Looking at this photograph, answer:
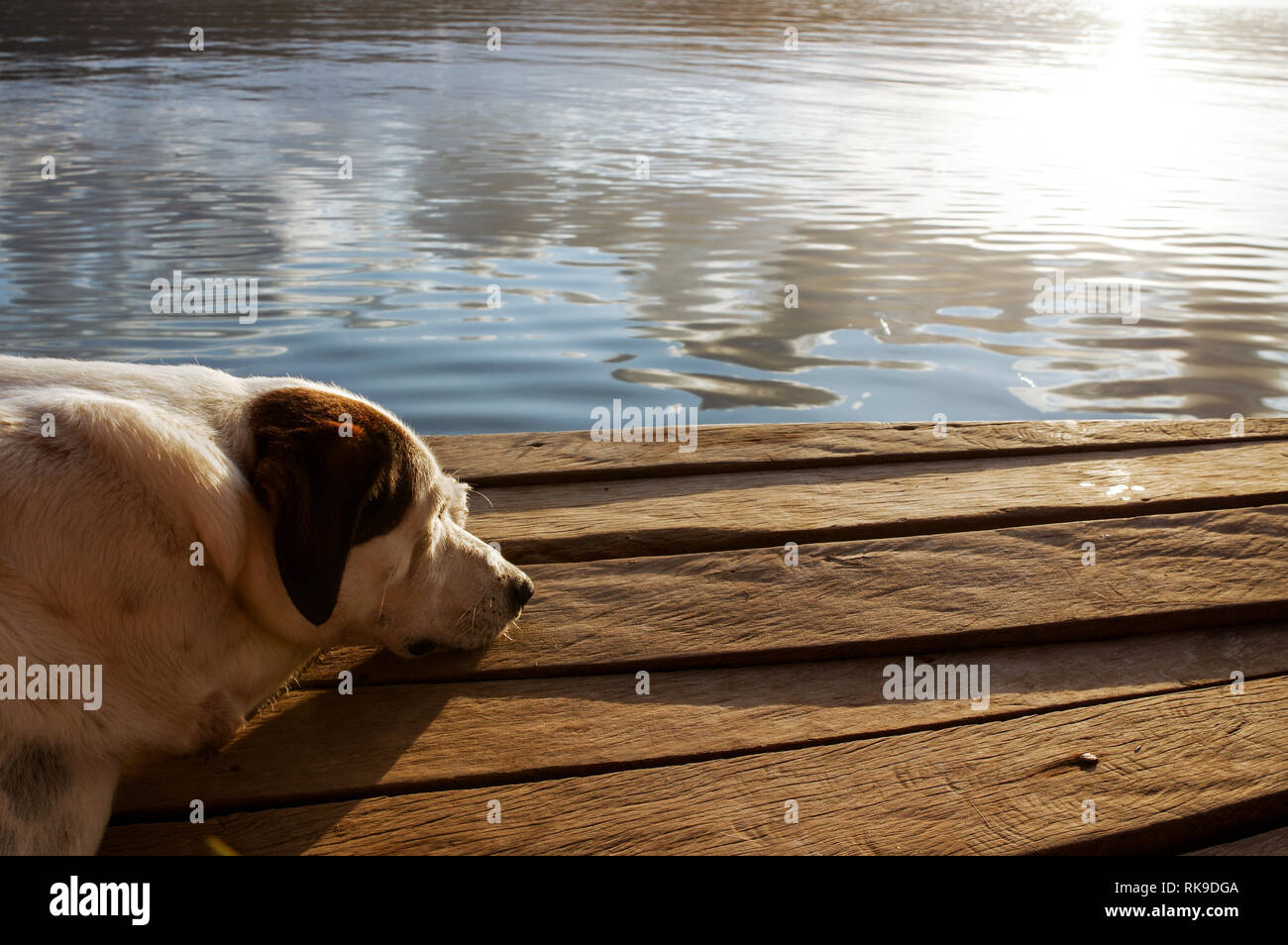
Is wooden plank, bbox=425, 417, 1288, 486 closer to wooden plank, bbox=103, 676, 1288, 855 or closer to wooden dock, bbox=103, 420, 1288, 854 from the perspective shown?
wooden dock, bbox=103, 420, 1288, 854

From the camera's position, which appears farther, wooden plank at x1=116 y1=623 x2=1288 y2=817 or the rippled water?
the rippled water

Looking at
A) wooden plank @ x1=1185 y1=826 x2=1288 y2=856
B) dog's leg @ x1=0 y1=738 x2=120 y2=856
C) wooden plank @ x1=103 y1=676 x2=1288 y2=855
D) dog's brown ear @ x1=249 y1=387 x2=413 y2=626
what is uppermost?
dog's brown ear @ x1=249 y1=387 x2=413 y2=626

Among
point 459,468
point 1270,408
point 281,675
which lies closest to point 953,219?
point 1270,408

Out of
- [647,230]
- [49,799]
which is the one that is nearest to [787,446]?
[49,799]

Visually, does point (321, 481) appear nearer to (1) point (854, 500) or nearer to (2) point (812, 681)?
(2) point (812, 681)

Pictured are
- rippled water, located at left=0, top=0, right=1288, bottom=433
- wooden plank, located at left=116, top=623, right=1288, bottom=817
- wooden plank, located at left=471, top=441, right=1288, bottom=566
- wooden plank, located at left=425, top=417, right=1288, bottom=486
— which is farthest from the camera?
rippled water, located at left=0, top=0, right=1288, bottom=433

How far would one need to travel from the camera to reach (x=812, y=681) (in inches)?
101

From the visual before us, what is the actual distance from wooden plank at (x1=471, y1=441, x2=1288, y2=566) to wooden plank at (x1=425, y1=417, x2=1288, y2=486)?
5cm

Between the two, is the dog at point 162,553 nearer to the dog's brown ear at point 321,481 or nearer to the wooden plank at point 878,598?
the dog's brown ear at point 321,481

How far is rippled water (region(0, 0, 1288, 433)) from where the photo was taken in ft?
20.9

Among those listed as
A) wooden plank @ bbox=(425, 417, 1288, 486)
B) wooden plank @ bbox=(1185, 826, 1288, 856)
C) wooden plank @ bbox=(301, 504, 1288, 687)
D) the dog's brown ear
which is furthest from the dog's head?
wooden plank @ bbox=(1185, 826, 1288, 856)

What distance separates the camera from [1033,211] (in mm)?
10539

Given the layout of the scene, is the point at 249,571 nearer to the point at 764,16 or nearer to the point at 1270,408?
the point at 1270,408
